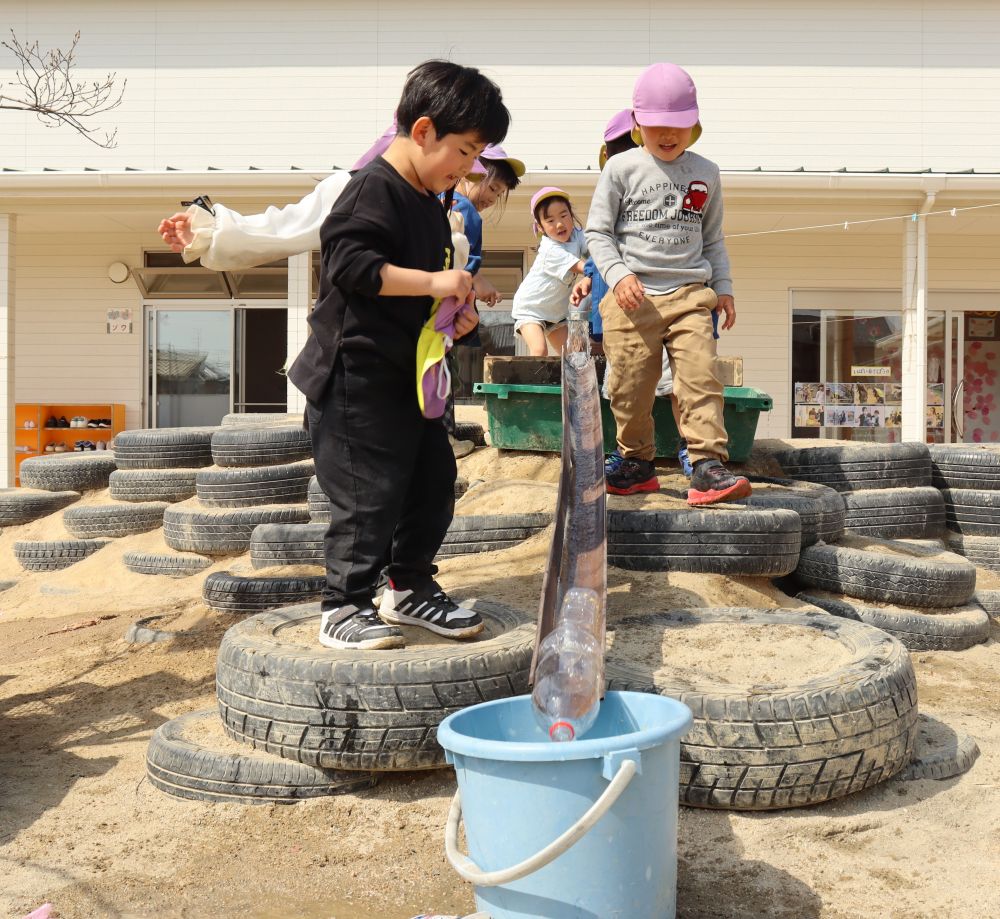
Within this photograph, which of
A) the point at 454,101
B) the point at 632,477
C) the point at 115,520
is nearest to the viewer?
the point at 454,101

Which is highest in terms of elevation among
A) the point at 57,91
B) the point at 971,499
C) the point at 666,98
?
the point at 57,91

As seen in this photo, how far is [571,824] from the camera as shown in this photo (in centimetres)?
192

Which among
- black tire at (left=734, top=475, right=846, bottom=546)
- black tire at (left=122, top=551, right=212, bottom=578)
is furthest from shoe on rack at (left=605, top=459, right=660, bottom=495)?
black tire at (left=122, top=551, right=212, bottom=578)

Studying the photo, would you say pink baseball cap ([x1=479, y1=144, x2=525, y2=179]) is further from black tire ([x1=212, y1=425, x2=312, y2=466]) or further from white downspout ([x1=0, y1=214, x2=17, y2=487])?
white downspout ([x1=0, y1=214, x2=17, y2=487])

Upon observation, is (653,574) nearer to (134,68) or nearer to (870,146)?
(870,146)

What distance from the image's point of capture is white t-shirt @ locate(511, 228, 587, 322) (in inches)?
273

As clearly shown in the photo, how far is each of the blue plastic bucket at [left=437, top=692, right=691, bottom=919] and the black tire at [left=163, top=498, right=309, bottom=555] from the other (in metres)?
4.77

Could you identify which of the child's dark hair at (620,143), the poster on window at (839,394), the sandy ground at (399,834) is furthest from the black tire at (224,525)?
the poster on window at (839,394)

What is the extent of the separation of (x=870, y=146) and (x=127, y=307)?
10146mm

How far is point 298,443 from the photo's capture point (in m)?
7.73

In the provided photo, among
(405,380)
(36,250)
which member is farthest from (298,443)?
(36,250)

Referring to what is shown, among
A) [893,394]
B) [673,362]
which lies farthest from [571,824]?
[893,394]

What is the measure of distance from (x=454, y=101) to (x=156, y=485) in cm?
582

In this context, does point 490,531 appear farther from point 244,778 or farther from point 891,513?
point 891,513
